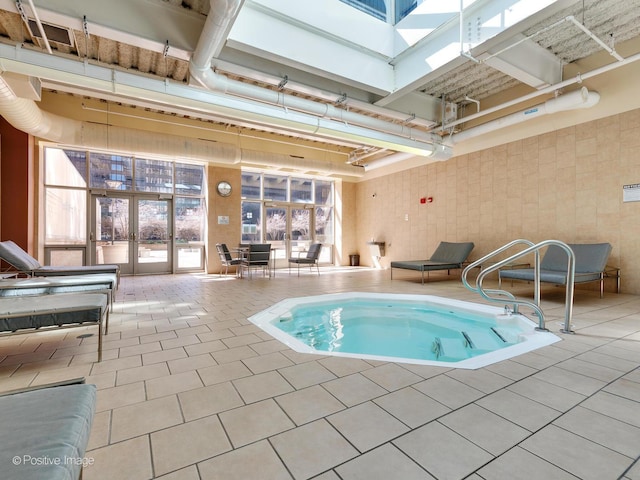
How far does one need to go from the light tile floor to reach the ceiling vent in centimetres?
357

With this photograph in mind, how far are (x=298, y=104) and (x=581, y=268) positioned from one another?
206 inches

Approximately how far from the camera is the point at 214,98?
4.62m

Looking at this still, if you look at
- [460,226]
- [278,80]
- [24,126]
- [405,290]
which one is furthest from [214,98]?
[460,226]

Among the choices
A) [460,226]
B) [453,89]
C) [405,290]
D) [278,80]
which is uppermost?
[453,89]

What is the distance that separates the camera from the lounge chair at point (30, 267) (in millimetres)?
4153

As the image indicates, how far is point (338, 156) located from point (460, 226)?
4635 millimetres

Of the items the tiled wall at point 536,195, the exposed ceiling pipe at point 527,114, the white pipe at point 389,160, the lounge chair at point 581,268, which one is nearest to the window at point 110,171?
the white pipe at point 389,160

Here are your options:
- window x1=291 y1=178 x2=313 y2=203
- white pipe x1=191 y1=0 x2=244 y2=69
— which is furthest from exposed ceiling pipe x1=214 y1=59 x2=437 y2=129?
window x1=291 y1=178 x2=313 y2=203

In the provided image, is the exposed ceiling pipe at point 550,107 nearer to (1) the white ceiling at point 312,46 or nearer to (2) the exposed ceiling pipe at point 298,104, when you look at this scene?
(1) the white ceiling at point 312,46

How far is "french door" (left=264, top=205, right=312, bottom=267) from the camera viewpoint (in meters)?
9.59

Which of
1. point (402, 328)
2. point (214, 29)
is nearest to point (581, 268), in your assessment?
point (402, 328)

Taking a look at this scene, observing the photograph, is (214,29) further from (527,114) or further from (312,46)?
(527,114)

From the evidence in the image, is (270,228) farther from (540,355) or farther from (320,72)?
(540,355)

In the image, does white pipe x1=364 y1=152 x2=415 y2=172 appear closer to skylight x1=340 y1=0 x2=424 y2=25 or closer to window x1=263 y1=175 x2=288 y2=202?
window x1=263 y1=175 x2=288 y2=202
